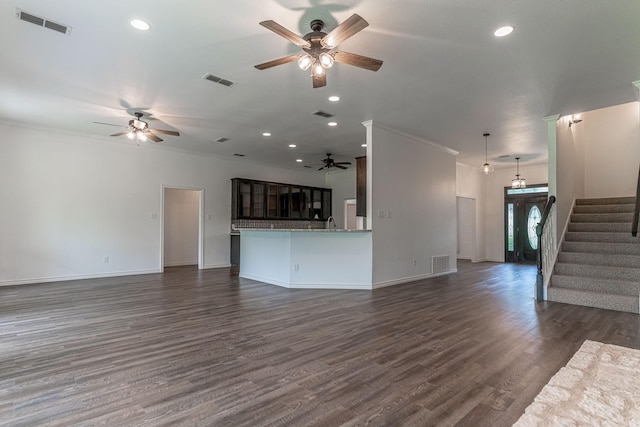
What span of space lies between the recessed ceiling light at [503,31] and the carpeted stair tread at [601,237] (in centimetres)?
439

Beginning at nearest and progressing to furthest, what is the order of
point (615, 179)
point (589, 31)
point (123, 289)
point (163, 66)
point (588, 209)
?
point (589, 31) < point (163, 66) < point (123, 289) < point (588, 209) < point (615, 179)

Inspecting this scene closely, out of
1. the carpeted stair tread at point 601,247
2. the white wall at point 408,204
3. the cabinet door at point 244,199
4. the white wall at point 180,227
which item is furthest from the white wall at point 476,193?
the white wall at point 180,227

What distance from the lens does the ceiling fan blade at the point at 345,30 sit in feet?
7.75

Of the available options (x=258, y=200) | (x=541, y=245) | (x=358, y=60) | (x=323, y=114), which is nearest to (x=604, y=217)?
(x=541, y=245)

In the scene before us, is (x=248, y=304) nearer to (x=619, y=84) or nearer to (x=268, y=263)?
(x=268, y=263)

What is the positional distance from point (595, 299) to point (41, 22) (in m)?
7.15

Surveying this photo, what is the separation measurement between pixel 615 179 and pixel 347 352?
24.6 ft

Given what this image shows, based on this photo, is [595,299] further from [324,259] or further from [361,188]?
[324,259]

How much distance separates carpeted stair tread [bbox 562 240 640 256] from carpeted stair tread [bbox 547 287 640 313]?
3.49 ft

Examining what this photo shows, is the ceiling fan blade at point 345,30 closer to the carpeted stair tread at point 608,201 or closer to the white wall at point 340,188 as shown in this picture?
the carpeted stair tread at point 608,201

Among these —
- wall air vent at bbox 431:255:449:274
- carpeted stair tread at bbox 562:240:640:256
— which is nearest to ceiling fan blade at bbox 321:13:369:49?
carpeted stair tread at bbox 562:240:640:256

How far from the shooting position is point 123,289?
5.73 m

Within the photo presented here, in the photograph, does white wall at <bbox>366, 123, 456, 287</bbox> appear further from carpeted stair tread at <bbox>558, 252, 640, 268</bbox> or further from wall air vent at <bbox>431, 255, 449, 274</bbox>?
carpeted stair tread at <bbox>558, 252, 640, 268</bbox>

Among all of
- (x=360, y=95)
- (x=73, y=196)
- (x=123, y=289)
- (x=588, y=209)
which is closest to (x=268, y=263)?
(x=123, y=289)
